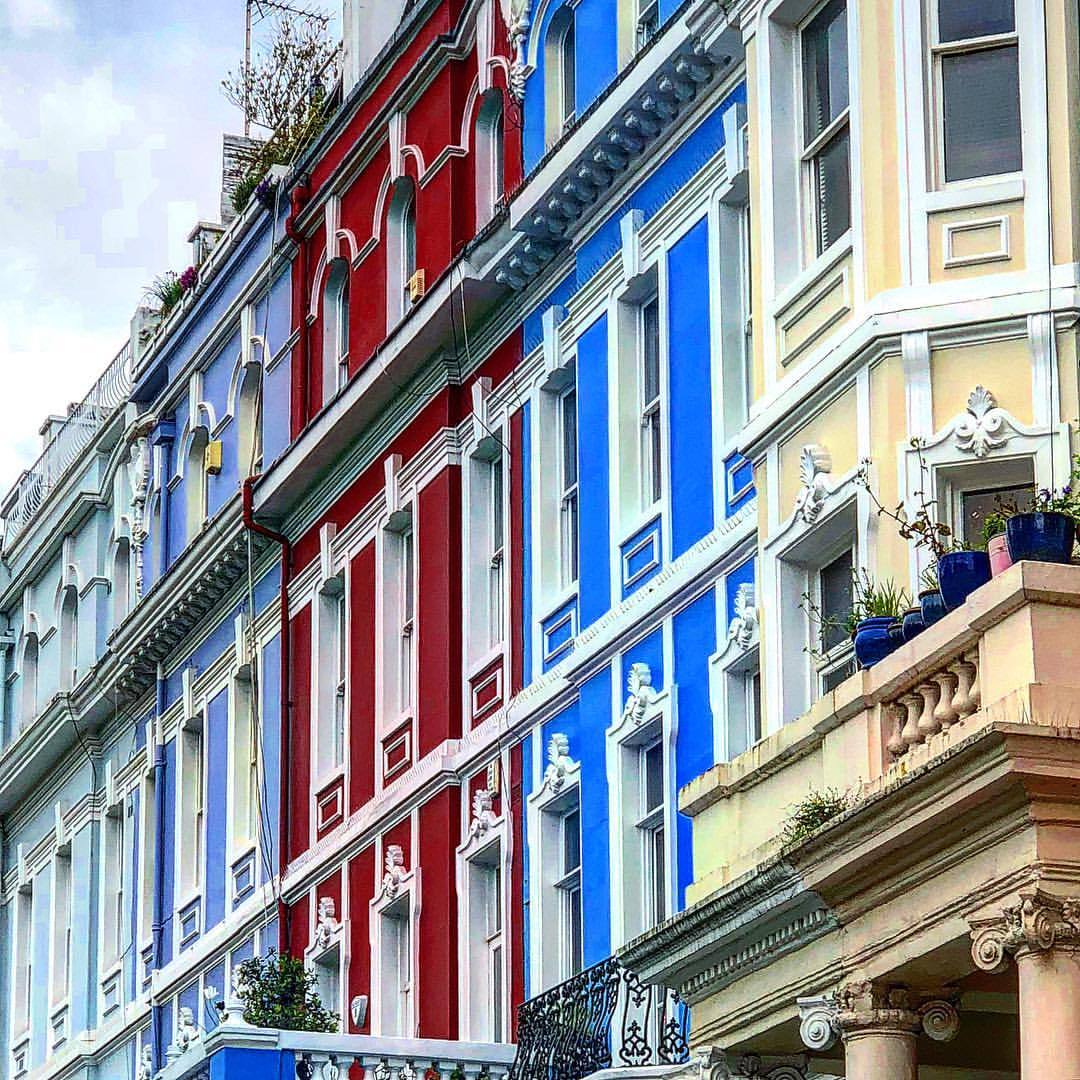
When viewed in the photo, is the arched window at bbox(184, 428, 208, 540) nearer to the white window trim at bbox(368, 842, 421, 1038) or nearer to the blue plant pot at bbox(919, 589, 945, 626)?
the white window trim at bbox(368, 842, 421, 1038)

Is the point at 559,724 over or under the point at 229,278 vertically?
under

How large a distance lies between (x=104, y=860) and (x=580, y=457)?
1840 cm

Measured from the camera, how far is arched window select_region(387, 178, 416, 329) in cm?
3534

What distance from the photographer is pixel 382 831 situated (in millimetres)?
34062

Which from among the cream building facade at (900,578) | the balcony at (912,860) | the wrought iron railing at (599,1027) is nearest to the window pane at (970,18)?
the cream building facade at (900,578)

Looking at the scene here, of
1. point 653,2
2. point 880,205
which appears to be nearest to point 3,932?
point 653,2

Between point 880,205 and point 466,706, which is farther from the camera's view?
point 466,706

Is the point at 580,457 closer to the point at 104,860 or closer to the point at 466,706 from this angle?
the point at 466,706

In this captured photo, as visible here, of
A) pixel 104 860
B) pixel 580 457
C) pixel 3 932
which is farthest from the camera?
pixel 3 932

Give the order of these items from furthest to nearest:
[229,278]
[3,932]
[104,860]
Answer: [3,932] < [104,860] < [229,278]

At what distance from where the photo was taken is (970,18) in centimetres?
2281

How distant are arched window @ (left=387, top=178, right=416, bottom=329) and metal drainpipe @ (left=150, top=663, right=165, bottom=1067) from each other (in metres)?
9.84

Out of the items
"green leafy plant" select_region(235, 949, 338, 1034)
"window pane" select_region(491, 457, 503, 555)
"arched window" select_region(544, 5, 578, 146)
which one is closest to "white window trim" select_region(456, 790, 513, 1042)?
"green leafy plant" select_region(235, 949, 338, 1034)

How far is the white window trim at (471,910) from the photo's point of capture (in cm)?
3056
